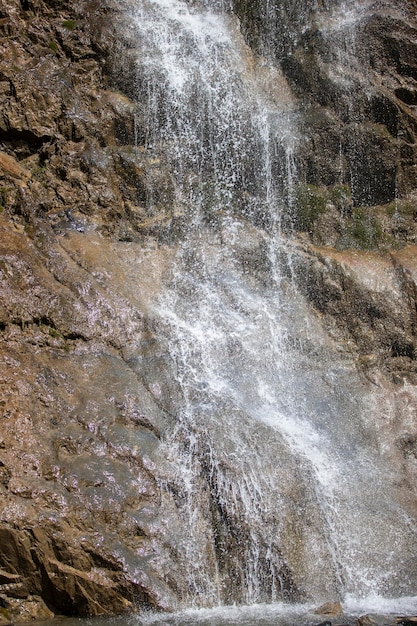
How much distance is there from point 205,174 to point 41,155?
2.78 meters

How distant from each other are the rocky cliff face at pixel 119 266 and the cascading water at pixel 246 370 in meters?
0.21

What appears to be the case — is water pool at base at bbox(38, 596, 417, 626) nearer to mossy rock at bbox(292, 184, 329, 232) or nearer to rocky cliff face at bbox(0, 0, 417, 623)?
rocky cliff face at bbox(0, 0, 417, 623)

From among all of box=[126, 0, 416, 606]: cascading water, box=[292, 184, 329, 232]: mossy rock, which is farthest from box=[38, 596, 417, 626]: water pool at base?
box=[292, 184, 329, 232]: mossy rock

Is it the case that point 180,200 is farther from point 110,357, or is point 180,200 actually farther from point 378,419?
point 378,419

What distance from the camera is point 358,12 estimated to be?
13.4 m

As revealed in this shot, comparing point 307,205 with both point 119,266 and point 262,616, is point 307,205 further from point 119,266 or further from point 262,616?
point 262,616

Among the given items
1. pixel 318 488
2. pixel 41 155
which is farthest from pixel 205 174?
pixel 318 488

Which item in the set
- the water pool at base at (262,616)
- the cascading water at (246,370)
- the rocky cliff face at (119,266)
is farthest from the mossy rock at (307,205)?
the water pool at base at (262,616)

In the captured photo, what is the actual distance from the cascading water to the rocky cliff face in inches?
8.2

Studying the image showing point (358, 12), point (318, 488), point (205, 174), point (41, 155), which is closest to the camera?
point (318, 488)

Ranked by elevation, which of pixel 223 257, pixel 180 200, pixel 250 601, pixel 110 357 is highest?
pixel 180 200

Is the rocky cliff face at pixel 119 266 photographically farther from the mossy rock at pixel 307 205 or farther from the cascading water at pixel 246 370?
the cascading water at pixel 246 370

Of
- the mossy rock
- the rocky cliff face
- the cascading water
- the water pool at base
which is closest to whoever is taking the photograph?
the water pool at base

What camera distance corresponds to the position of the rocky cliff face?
740 cm
